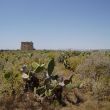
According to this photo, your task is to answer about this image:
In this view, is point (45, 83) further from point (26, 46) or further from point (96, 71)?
point (26, 46)

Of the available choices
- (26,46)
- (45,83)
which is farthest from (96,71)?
(26,46)

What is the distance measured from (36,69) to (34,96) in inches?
44.0

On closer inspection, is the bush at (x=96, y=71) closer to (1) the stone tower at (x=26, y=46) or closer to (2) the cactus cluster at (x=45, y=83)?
(2) the cactus cluster at (x=45, y=83)

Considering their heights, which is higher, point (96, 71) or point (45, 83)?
point (96, 71)

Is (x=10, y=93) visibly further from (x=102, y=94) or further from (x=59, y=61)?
(x=59, y=61)

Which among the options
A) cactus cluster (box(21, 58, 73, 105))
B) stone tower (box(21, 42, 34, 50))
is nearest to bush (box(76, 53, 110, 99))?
cactus cluster (box(21, 58, 73, 105))

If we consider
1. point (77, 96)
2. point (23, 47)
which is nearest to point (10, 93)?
point (77, 96)

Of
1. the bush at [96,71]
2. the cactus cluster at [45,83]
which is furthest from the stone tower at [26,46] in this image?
the cactus cluster at [45,83]

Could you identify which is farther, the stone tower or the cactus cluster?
the stone tower

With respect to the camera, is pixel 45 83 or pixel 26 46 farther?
pixel 26 46

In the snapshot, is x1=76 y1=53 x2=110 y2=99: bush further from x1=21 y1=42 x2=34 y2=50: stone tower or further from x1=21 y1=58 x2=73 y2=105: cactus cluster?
x1=21 y1=42 x2=34 y2=50: stone tower

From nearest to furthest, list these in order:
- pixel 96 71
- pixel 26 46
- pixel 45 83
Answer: pixel 45 83 → pixel 96 71 → pixel 26 46

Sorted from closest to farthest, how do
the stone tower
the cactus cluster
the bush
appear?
the cactus cluster → the bush → the stone tower

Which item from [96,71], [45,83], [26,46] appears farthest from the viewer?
[26,46]
